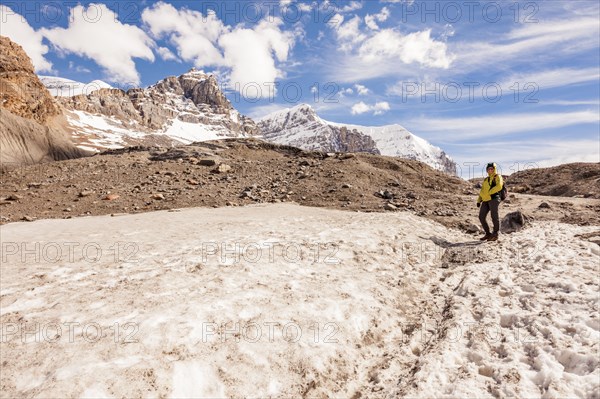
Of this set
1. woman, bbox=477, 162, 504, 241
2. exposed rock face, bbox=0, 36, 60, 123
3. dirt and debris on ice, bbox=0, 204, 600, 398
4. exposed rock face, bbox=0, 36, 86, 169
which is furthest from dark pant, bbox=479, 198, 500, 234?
exposed rock face, bbox=0, 36, 60, 123

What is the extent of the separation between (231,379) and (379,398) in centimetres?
210

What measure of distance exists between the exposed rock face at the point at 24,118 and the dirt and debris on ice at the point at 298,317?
4883 cm

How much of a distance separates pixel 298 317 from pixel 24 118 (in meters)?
74.8

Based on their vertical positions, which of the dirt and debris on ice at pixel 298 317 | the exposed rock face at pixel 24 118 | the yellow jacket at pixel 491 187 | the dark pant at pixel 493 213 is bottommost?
the dirt and debris on ice at pixel 298 317

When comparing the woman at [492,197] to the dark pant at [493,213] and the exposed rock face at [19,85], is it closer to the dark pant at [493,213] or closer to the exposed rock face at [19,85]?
the dark pant at [493,213]

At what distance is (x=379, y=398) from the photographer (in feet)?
15.8

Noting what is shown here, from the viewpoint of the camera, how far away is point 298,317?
20.6 feet

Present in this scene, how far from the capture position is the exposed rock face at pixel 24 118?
5350cm

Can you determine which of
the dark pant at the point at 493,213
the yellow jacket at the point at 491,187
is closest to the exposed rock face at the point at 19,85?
the yellow jacket at the point at 491,187

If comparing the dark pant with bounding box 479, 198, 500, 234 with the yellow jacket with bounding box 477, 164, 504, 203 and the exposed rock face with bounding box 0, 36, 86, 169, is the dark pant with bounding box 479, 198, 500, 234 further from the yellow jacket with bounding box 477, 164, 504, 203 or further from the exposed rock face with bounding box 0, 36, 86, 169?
the exposed rock face with bounding box 0, 36, 86, 169

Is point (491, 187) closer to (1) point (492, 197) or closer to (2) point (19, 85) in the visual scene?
(1) point (492, 197)

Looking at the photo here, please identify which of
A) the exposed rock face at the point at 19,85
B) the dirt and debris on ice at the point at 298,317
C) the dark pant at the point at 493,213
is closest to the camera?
the dirt and debris on ice at the point at 298,317

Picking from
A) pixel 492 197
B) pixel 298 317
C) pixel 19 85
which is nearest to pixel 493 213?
pixel 492 197

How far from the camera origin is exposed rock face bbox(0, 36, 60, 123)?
84.8 m
